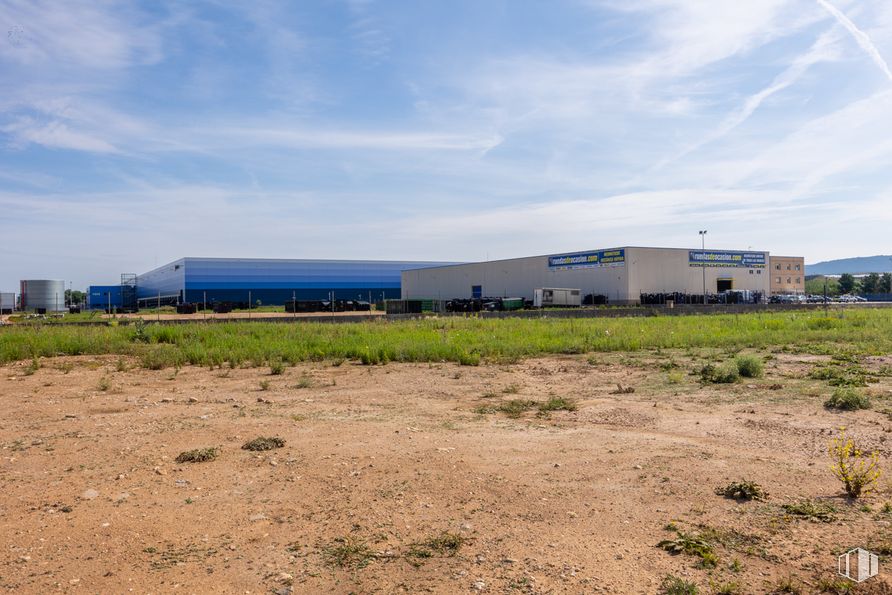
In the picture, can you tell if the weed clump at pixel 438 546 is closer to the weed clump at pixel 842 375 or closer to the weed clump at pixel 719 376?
the weed clump at pixel 719 376

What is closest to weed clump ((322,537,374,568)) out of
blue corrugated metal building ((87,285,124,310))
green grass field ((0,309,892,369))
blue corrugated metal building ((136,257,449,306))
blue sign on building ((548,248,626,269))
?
green grass field ((0,309,892,369))

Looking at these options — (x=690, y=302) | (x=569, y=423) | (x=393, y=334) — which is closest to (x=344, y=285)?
(x=690, y=302)

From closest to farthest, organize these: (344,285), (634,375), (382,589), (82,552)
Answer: (382,589)
(82,552)
(634,375)
(344,285)

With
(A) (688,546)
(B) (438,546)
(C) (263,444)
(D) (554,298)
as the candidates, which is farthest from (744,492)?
(D) (554,298)

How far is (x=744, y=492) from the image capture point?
18.8 feet

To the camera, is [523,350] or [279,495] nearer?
[279,495]

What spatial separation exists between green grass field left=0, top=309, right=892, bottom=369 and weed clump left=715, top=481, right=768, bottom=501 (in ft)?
36.4

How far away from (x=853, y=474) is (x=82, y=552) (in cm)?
645

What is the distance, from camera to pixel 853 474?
5789 mm

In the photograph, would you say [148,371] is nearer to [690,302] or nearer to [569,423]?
[569,423]

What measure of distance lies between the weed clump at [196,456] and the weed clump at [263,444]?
0.42 meters

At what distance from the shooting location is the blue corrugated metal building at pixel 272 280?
260ft

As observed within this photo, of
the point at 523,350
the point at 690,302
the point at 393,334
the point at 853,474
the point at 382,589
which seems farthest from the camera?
the point at 690,302

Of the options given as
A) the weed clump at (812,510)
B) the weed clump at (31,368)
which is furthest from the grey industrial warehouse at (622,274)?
the weed clump at (812,510)
